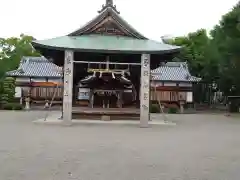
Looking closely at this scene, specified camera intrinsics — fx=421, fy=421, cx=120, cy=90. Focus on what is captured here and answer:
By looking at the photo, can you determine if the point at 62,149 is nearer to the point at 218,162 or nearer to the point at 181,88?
the point at 218,162

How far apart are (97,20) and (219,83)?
18260mm

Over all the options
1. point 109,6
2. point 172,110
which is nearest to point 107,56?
point 109,6

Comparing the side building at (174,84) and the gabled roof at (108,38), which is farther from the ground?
the gabled roof at (108,38)

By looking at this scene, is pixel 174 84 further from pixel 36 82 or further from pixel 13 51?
pixel 13 51

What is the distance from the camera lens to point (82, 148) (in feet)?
36.3

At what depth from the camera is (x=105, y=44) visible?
2173cm

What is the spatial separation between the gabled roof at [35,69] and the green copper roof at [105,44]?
18243 millimetres

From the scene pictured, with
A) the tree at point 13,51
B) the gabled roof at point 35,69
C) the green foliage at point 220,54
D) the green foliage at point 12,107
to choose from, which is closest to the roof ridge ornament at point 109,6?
the green foliage at point 220,54

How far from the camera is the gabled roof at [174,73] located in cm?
4172

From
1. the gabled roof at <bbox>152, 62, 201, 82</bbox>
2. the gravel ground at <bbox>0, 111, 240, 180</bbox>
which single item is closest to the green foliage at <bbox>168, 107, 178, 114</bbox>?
the gabled roof at <bbox>152, 62, 201, 82</bbox>

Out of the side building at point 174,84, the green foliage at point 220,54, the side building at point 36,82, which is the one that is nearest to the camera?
the green foliage at point 220,54

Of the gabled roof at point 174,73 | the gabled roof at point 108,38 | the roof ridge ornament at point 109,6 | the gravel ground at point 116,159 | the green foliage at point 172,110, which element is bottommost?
the green foliage at point 172,110

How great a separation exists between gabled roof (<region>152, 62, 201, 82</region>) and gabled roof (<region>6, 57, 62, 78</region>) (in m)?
10.2

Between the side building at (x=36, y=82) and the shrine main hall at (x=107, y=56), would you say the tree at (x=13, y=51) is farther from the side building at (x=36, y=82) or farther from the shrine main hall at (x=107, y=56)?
the shrine main hall at (x=107, y=56)
